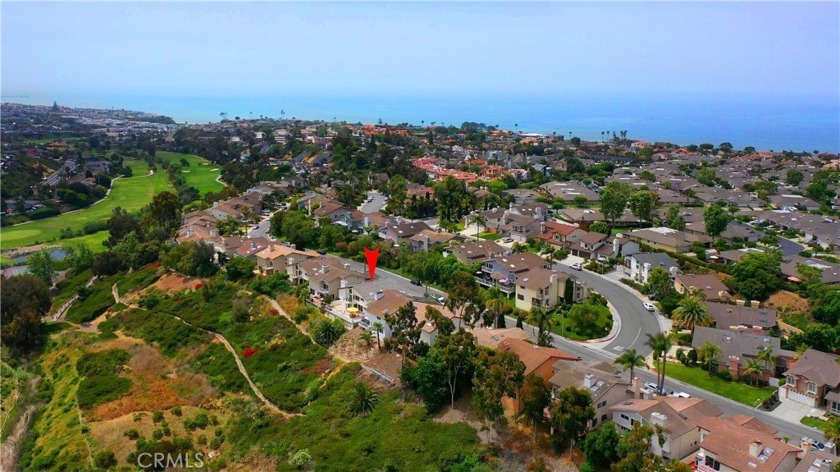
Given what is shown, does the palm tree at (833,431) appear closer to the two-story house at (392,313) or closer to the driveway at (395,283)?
the two-story house at (392,313)

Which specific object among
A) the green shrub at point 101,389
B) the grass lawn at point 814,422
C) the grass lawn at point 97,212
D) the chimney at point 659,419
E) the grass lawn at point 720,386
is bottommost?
the green shrub at point 101,389

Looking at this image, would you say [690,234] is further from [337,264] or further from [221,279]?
[221,279]

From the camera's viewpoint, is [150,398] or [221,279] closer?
[150,398]

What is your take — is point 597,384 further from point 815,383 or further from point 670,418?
point 815,383

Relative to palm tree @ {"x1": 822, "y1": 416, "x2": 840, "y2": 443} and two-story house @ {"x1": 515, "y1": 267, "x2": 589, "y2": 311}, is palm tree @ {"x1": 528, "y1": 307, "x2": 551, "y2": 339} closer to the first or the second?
two-story house @ {"x1": 515, "y1": 267, "x2": 589, "y2": 311}

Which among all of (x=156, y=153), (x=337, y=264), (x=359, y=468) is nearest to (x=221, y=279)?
(x=337, y=264)

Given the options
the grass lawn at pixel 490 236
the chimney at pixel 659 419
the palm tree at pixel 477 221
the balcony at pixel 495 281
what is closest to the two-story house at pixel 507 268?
the balcony at pixel 495 281
